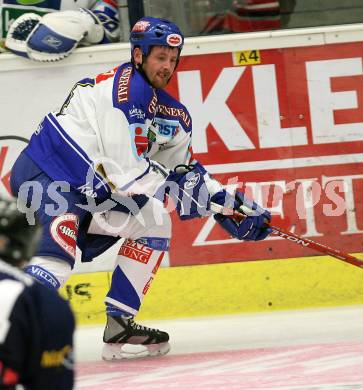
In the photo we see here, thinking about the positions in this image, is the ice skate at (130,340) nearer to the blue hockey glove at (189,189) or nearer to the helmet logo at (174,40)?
Answer: the blue hockey glove at (189,189)

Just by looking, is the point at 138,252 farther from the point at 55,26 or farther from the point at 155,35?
the point at 55,26

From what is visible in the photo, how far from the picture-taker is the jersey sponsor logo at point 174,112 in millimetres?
4320

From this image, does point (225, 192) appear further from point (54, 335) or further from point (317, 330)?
point (54, 335)

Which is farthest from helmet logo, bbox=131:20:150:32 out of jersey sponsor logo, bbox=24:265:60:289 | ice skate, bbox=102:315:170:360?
ice skate, bbox=102:315:170:360

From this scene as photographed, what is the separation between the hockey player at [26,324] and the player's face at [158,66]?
209 cm

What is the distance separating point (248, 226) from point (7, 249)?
91.9 inches

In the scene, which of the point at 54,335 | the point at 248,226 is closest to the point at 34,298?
the point at 54,335

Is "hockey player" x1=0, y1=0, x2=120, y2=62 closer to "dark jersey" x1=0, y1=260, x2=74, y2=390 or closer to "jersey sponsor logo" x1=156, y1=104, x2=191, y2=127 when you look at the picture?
"jersey sponsor logo" x1=156, y1=104, x2=191, y2=127

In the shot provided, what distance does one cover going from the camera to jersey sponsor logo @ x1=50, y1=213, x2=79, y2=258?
402 cm

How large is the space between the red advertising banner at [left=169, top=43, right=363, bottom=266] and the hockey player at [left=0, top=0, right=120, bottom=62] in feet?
1.38

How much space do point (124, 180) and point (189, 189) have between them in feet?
1.08

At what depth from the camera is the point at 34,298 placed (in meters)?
2.09

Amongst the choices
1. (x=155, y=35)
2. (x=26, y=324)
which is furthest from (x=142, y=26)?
(x=26, y=324)

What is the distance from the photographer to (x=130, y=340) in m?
4.38
